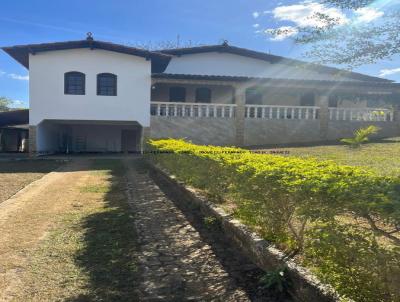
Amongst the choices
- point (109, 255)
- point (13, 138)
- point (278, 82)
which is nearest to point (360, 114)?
point (278, 82)

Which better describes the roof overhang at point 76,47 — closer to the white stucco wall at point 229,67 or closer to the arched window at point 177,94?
the arched window at point 177,94

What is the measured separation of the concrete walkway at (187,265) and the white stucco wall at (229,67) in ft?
69.6

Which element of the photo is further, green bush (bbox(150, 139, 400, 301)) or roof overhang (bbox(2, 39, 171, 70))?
roof overhang (bbox(2, 39, 171, 70))

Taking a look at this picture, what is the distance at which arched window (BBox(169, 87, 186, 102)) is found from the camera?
90.5 feet

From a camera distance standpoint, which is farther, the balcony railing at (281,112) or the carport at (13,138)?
the carport at (13,138)

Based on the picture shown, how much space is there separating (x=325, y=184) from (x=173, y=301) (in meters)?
1.88

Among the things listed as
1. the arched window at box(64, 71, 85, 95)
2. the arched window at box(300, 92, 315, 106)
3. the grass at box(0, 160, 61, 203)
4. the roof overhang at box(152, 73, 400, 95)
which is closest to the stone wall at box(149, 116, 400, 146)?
the roof overhang at box(152, 73, 400, 95)

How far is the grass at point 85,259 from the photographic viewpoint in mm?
4371

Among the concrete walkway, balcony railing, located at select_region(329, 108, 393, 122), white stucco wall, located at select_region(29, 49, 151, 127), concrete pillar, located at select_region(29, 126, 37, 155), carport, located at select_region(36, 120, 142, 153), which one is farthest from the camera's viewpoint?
carport, located at select_region(36, 120, 142, 153)

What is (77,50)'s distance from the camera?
23.0m

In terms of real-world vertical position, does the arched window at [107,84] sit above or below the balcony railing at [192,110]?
above

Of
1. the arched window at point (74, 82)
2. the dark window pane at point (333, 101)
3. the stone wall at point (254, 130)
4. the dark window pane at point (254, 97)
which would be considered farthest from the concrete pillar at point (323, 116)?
the arched window at point (74, 82)

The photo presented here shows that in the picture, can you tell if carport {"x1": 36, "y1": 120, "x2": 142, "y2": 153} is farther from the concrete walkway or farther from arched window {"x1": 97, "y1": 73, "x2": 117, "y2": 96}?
the concrete walkway

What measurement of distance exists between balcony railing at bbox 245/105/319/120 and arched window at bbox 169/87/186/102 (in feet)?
16.7
